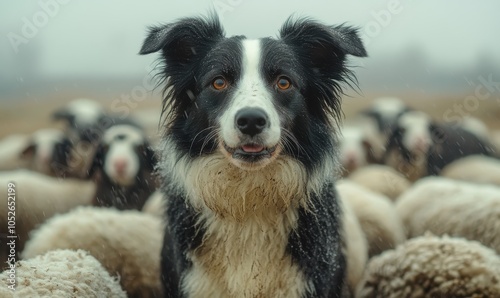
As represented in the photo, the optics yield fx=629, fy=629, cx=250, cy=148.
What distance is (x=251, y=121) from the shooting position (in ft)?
9.85

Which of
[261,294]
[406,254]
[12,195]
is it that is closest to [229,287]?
[261,294]

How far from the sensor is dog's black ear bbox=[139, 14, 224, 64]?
3.54 metres

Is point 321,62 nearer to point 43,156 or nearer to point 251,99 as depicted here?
point 251,99

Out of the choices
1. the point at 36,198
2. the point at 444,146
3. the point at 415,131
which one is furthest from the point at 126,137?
the point at 444,146

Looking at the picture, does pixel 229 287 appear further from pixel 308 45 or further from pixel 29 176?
pixel 29 176

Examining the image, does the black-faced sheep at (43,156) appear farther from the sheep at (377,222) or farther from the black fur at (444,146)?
the black fur at (444,146)

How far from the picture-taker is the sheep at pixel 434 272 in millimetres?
3469

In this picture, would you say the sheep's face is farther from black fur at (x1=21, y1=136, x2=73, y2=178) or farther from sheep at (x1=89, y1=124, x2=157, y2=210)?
black fur at (x1=21, y1=136, x2=73, y2=178)

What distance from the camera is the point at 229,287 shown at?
3.34 m

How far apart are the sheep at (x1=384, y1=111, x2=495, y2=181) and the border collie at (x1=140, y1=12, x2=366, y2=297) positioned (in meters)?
5.74

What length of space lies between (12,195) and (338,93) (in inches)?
119

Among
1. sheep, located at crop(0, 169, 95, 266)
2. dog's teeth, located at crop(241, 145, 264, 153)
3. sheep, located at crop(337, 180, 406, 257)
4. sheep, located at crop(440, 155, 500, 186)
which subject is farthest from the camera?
sheep, located at crop(440, 155, 500, 186)

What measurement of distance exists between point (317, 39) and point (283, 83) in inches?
15.4
